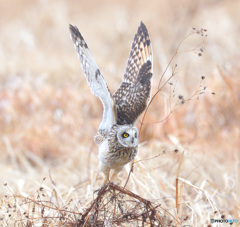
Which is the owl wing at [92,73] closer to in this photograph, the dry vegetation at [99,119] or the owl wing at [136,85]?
the owl wing at [136,85]

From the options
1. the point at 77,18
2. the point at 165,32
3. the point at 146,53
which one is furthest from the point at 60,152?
the point at 77,18

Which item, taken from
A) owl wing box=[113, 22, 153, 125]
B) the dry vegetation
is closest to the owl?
owl wing box=[113, 22, 153, 125]

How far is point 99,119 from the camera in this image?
5.29m

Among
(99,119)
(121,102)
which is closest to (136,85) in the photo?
(121,102)

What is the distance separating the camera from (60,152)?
5.03 m

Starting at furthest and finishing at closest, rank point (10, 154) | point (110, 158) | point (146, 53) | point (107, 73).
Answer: point (107, 73), point (10, 154), point (146, 53), point (110, 158)

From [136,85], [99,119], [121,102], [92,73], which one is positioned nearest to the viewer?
[92,73]

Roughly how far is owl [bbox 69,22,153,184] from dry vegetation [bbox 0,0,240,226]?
0.49ft

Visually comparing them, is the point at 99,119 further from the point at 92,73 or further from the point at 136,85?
the point at 92,73

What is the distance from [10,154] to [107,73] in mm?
1650

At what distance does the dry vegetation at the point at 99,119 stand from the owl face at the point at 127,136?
116 millimetres

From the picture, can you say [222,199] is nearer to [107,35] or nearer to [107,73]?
[107,73]

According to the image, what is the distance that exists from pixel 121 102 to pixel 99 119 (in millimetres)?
3089

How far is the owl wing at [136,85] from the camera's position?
2158 millimetres
